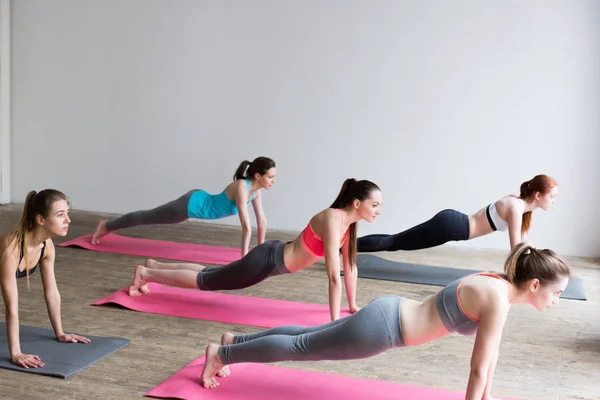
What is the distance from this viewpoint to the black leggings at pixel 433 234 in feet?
15.6

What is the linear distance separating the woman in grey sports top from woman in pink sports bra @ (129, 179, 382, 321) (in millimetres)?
872

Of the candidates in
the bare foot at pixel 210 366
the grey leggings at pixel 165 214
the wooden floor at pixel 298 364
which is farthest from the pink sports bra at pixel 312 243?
the grey leggings at pixel 165 214

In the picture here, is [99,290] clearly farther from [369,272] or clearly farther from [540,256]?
[540,256]

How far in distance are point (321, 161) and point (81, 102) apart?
2.24m

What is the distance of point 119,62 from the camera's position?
256 inches

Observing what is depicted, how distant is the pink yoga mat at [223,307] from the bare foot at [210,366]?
85cm

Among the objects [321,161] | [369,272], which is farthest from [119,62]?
[369,272]

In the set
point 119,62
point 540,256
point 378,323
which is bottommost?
point 378,323

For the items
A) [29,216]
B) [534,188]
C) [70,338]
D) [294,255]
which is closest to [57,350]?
[70,338]

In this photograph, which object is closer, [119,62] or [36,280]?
[36,280]

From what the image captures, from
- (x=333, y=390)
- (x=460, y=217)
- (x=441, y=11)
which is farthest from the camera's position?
(x=441, y=11)

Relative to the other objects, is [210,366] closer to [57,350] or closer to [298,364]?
[298,364]

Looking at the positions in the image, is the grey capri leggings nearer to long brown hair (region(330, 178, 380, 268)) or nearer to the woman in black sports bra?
long brown hair (region(330, 178, 380, 268))

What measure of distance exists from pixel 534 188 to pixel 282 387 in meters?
2.29
